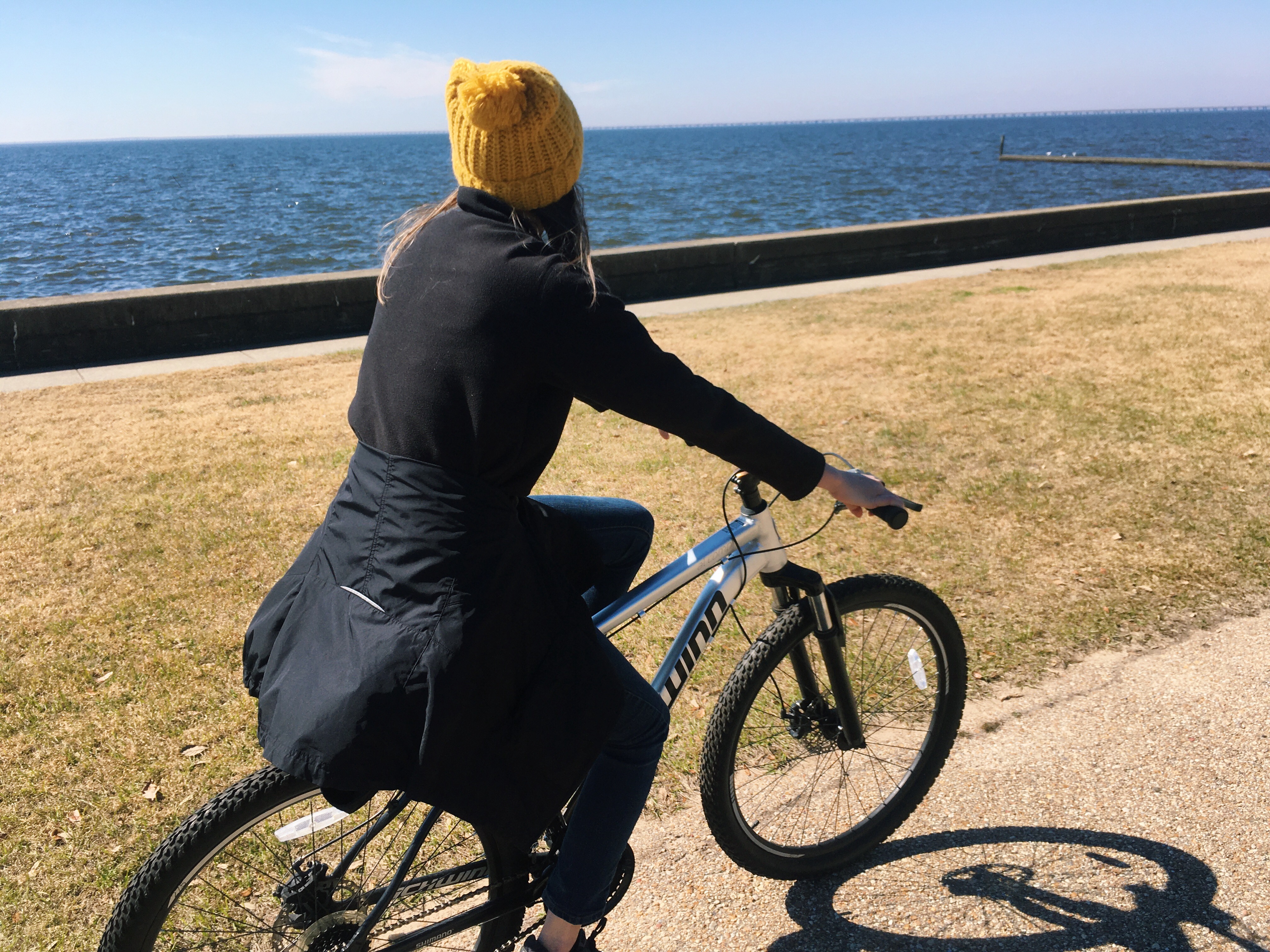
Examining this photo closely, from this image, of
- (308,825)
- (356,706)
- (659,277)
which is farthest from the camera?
(659,277)

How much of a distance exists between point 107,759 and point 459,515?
237cm

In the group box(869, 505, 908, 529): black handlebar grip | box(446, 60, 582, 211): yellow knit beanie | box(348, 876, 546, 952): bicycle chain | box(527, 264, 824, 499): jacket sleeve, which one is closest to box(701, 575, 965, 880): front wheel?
box(869, 505, 908, 529): black handlebar grip

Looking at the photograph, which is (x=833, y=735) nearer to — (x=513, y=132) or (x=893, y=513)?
(x=893, y=513)

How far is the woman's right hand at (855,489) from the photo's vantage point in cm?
218

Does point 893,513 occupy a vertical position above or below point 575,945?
above

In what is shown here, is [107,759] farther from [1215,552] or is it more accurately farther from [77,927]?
[1215,552]

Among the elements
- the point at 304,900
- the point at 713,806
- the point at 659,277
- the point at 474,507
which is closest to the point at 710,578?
the point at 713,806

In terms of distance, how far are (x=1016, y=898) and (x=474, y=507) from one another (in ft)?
6.55

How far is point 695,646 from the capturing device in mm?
2473

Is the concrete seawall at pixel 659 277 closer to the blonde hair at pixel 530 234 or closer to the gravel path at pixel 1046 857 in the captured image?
the gravel path at pixel 1046 857

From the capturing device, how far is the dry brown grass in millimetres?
3375

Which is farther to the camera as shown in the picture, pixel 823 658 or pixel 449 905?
pixel 823 658

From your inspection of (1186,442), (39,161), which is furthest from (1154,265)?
(39,161)

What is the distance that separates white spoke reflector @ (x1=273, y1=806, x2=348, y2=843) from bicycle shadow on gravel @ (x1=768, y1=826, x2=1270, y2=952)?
1.25 metres
